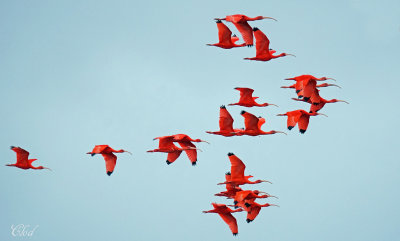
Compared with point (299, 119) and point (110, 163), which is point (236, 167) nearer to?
point (299, 119)

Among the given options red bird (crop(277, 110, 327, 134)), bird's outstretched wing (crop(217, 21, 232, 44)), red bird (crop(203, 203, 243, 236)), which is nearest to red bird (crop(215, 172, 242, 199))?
red bird (crop(203, 203, 243, 236))

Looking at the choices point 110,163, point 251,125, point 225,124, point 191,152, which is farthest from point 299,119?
point 110,163

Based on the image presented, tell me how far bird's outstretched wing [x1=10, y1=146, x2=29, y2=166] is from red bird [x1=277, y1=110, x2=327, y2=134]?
1426 centimetres

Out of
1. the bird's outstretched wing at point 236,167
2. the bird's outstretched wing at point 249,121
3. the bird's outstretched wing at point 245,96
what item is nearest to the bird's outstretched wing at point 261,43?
the bird's outstretched wing at point 245,96

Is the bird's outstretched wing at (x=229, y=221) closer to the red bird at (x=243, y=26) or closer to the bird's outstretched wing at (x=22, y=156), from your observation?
the red bird at (x=243, y=26)

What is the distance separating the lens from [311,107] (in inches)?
2219

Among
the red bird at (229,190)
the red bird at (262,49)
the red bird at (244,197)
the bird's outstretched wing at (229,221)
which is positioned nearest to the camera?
the red bird at (244,197)

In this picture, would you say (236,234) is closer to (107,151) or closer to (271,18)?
(107,151)

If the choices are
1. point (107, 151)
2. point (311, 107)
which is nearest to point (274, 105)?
point (311, 107)

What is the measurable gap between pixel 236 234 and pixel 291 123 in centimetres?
683

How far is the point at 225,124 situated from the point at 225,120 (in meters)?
0.26

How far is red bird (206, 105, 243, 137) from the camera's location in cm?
5084

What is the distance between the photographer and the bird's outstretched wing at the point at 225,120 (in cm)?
5082

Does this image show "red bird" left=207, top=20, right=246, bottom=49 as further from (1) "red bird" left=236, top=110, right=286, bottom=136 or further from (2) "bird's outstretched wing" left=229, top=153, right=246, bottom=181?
(2) "bird's outstretched wing" left=229, top=153, right=246, bottom=181
